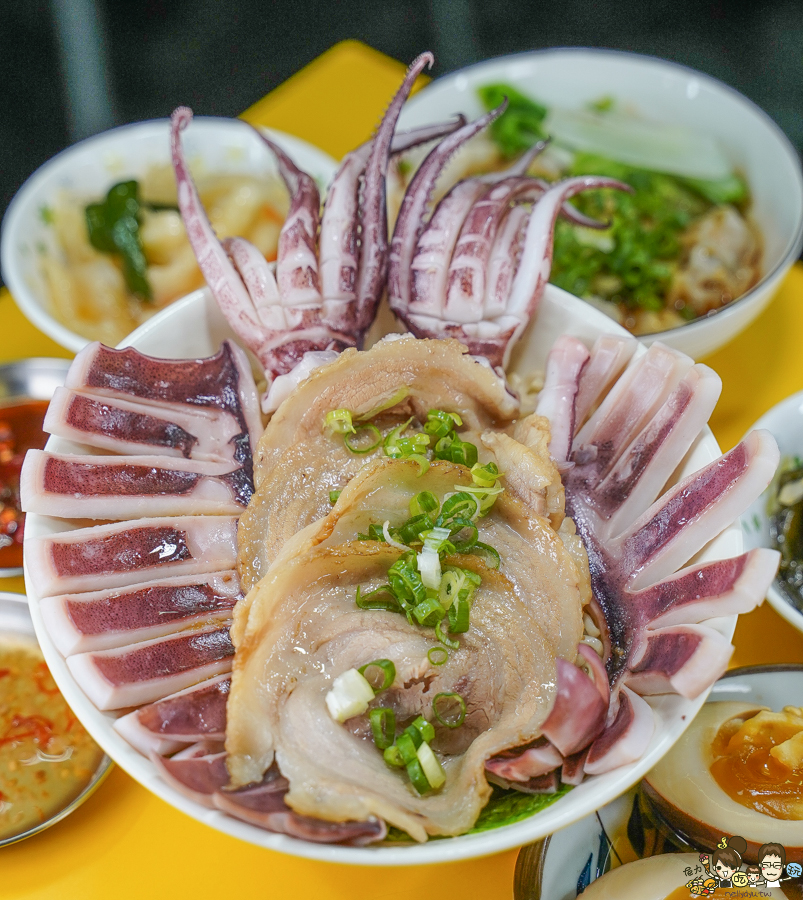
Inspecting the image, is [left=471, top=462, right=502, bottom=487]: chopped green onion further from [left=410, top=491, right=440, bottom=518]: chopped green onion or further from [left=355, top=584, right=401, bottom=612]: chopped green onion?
[left=355, top=584, right=401, bottom=612]: chopped green onion

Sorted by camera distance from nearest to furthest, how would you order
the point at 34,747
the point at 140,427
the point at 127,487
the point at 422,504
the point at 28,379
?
1. the point at 422,504
2. the point at 127,487
3. the point at 140,427
4. the point at 34,747
5. the point at 28,379

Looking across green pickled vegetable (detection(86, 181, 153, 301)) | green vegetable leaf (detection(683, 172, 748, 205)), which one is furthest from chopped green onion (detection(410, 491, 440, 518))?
green vegetable leaf (detection(683, 172, 748, 205))

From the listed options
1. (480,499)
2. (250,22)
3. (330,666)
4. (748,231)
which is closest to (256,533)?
(330,666)

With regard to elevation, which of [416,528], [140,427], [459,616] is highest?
[140,427]

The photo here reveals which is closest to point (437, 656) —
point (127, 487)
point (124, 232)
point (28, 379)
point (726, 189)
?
point (127, 487)

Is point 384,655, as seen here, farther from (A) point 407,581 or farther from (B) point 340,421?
(B) point 340,421

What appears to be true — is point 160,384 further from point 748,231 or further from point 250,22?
point 250,22
